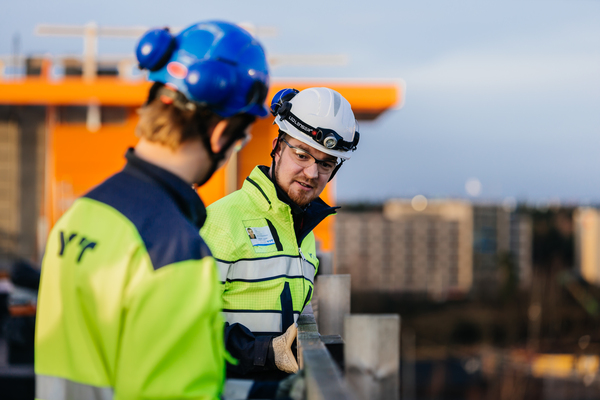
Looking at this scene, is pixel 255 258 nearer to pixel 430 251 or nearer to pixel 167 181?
pixel 167 181

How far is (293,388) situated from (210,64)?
102cm

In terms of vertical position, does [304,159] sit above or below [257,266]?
above

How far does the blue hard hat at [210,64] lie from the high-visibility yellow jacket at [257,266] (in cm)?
100

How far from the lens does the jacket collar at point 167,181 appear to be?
143 cm

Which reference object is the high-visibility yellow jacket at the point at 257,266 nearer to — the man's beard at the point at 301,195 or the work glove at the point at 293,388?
the man's beard at the point at 301,195

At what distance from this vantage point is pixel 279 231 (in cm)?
277

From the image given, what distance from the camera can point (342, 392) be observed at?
135 centimetres

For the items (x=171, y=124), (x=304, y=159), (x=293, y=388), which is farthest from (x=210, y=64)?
(x=304, y=159)

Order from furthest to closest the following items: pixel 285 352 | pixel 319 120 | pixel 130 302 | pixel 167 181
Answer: pixel 319 120 < pixel 285 352 < pixel 167 181 < pixel 130 302

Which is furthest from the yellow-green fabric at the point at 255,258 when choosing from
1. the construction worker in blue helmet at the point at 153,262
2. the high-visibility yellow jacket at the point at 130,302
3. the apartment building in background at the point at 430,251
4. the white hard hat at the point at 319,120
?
the apartment building in background at the point at 430,251

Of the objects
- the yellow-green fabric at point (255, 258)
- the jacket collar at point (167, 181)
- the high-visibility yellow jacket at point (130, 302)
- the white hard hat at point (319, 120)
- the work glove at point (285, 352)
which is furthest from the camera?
the white hard hat at point (319, 120)

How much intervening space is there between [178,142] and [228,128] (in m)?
0.17

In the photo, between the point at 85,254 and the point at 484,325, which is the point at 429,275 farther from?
the point at 85,254

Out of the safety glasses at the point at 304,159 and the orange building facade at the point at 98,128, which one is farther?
the orange building facade at the point at 98,128
